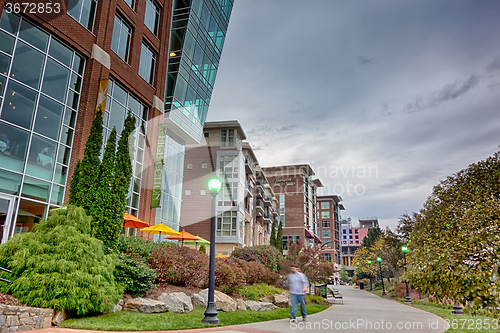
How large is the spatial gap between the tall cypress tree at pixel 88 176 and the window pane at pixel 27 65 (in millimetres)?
5459

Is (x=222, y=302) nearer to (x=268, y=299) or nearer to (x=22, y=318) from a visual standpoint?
(x=268, y=299)

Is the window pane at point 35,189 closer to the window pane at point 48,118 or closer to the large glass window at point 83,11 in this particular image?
the window pane at point 48,118

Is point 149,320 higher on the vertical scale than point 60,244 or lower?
lower

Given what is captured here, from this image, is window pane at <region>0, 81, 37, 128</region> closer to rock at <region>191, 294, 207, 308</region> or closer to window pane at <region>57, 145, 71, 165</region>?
window pane at <region>57, 145, 71, 165</region>

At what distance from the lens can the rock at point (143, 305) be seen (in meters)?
10.6

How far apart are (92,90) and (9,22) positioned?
15.0 ft

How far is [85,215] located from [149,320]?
12.4 ft

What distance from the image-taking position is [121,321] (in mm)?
9125

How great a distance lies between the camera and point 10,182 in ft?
46.9

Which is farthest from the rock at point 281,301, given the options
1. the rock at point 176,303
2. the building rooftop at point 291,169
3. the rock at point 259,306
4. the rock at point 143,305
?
the building rooftop at point 291,169

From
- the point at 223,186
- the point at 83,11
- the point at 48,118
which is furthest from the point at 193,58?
the point at 223,186

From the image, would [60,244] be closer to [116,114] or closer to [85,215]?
[85,215]

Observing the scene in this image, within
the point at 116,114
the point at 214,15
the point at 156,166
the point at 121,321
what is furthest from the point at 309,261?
the point at 214,15

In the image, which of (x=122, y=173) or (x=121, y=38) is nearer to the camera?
(x=122, y=173)
